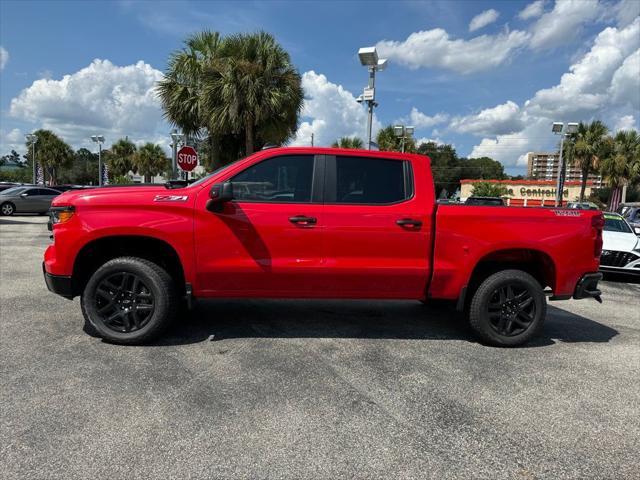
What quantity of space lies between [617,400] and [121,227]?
14.3 ft

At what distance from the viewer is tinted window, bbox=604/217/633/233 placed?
9992 millimetres

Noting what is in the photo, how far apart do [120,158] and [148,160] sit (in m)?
3.98

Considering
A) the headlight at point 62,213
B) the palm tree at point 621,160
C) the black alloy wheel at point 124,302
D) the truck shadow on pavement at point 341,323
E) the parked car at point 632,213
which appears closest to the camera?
the headlight at point 62,213

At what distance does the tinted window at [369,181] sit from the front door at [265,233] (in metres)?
0.24

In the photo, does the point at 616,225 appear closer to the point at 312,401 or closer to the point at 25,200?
the point at 312,401

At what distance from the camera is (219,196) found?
415 centimetres

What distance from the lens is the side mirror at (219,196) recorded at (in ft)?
13.5

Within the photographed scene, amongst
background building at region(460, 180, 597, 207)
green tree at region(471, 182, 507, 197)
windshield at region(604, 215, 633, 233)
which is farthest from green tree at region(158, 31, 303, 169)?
background building at region(460, 180, 597, 207)

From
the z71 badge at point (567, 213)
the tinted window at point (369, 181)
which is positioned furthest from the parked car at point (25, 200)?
the z71 badge at point (567, 213)

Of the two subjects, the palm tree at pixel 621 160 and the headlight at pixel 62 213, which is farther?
the palm tree at pixel 621 160

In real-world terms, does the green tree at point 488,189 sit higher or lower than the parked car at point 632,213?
higher

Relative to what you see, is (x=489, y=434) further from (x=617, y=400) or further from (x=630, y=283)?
(x=630, y=283)

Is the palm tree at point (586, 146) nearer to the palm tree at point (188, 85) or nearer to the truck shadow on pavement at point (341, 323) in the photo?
the palm tree at point (188, 85)

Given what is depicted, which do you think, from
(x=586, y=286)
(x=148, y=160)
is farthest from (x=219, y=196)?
(x=148, y=160)
